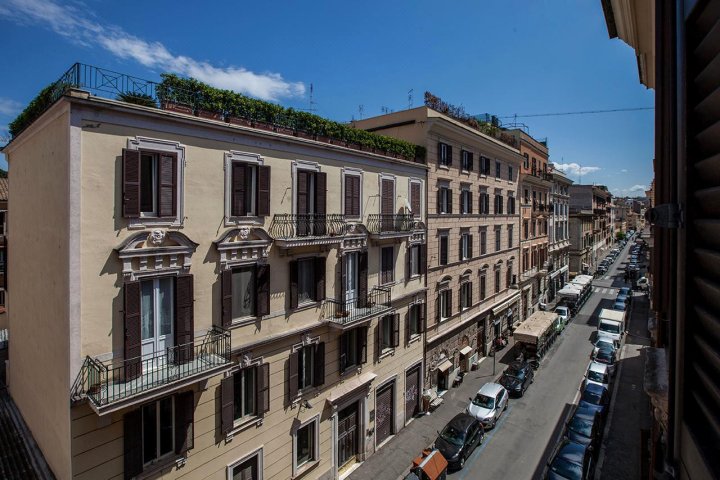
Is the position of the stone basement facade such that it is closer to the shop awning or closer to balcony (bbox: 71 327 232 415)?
the shop awning

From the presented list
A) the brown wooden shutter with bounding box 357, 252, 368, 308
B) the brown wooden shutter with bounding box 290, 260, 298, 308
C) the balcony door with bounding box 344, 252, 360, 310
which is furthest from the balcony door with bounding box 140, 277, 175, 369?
the brown wooden shutter with bounding box 357, 252, 368, 308

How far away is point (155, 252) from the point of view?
35.9 ft

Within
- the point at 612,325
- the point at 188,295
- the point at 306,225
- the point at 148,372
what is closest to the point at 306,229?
the point at 306,225

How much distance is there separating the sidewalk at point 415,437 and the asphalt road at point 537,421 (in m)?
2.29

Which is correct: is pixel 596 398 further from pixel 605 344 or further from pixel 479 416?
pixel 605 344

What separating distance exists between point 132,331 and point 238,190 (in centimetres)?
524

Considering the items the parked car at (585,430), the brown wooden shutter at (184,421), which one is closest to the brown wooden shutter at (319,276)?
the brown wooden shutter at (184,421)

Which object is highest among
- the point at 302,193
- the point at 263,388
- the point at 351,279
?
the point at 302,193

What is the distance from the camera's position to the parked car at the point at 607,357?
90.5ft

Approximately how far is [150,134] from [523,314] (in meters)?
36.5

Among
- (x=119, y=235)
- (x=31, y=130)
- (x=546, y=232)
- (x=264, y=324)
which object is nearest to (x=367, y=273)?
(x=264, y=324)

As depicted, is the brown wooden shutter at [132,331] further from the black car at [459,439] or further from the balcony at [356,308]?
the black car at [459,439]

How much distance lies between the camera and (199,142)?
12.0 meters

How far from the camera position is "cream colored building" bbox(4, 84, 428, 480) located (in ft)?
33.0
